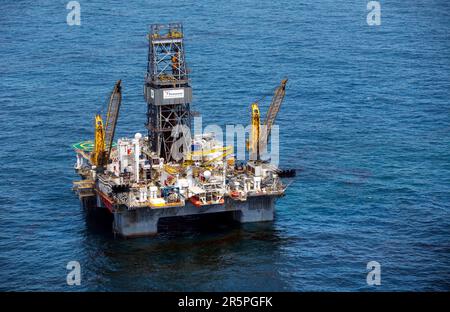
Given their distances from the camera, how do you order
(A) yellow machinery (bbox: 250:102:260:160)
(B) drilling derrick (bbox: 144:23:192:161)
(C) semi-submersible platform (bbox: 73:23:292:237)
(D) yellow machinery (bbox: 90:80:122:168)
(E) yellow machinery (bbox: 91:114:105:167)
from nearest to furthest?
(C) semi-submersible platform (bbox: 73:23:292:237), (E) yellow machinery (bbox: 91:114:105:167), (D) yellow machinery (bbox: 90:80:122:168), (A) yellow machinery (bbox: 250:102:260:160), (B) drilling derrick (bbox: 144:23:192:161)

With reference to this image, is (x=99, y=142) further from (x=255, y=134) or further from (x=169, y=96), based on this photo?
(x=255, y=134)

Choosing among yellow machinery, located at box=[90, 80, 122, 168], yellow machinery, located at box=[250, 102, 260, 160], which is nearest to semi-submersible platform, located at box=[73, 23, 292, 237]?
yellow machinery, located at box=[90, 80, 122, 168]

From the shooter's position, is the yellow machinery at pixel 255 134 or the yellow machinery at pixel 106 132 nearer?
the yellow machinery at pixel 106 132

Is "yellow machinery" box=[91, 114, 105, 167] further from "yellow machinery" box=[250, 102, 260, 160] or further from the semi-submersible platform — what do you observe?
"yellow machinery" box=[250, 102, 260, 160]

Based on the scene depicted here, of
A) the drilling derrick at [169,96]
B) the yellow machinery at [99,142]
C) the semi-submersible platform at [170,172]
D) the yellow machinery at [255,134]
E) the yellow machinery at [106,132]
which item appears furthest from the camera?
the drilling derrick at [169,96]

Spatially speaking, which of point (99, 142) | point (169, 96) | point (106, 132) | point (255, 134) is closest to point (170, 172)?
point (99, 142)

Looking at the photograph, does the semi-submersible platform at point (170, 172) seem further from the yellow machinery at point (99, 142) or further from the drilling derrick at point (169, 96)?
the drilling derrick at point (169, 96)

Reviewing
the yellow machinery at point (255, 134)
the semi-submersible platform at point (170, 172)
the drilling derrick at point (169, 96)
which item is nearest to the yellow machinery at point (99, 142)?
the semi-submersible platform at point (170, 172)
